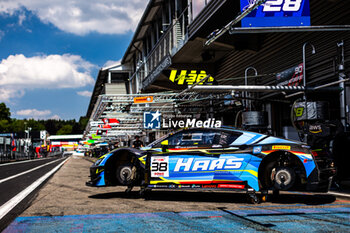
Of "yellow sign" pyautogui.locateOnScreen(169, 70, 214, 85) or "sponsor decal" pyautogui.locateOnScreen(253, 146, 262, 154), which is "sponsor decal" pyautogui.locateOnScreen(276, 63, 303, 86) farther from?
"yellow sign" pyautogui.locateOnScreen(169, 70, 214, 85)

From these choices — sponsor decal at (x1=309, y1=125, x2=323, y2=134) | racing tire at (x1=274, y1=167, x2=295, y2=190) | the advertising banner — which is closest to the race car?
racing tire at (x1=274, y1=167, x2=295, y2=190)

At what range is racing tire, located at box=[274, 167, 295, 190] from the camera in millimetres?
6805

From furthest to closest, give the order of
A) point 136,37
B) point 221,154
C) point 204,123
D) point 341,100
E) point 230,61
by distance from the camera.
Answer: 1. point 136,37
2. point 230,61
3. point 204,123
4. point 341,100
5. point 221,154

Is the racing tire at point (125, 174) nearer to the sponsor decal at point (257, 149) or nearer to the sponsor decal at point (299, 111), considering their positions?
the sponsor decal at point (257, 149)

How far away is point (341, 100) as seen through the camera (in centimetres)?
1091

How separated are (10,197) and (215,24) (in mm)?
10159

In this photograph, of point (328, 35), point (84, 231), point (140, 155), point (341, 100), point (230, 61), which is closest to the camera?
point (84, 231)

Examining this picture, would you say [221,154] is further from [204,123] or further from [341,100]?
[204,123]

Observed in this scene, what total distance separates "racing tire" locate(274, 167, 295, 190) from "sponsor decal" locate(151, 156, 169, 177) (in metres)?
2.02

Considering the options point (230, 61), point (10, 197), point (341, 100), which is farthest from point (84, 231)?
point (230, 61)

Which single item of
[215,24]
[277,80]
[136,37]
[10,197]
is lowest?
[10,197]

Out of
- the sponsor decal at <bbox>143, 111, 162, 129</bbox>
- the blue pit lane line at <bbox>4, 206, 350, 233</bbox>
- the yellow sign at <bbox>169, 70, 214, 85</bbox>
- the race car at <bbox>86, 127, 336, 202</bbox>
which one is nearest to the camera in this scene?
the blue pit lane line at <bbox>4, 206, 350, 233</bbox>

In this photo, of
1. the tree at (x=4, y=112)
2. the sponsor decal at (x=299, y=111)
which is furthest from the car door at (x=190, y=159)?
the tree at (x=4, y=112)

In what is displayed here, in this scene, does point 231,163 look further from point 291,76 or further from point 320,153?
point 291,76
